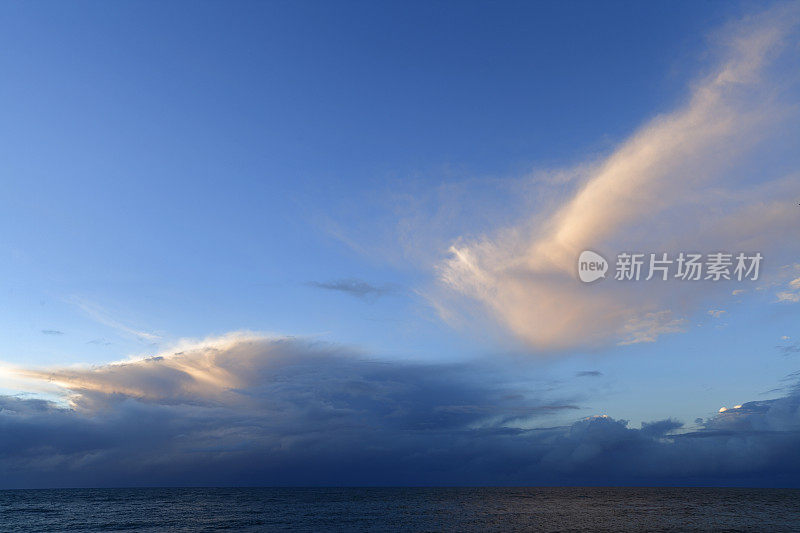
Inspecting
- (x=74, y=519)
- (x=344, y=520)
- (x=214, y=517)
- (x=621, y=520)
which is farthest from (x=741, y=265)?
(x=74, y=519)

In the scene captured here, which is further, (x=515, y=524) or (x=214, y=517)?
(x=214, y=517)

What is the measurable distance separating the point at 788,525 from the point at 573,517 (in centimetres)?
3878

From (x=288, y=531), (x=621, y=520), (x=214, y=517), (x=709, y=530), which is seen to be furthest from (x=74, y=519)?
(x=709, y=530)

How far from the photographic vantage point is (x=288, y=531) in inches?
3147

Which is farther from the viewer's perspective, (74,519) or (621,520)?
(74,519)

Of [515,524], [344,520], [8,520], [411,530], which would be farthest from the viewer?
[8,520]

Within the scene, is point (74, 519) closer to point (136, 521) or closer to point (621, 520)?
point (136, 521)

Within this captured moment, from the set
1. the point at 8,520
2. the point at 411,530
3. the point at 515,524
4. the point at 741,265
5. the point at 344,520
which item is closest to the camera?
the point at 741,265

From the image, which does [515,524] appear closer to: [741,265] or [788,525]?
[788,525]

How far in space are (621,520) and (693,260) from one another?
72447 millimetres

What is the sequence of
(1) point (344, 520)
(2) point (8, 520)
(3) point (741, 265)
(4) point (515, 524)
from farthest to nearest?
(2) point (8, 520) → (1) point (344, 520) → (4) point (515, 524) → (3) point (741, 265)

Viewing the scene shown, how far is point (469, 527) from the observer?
8331 cm

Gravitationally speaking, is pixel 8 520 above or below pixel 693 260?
below

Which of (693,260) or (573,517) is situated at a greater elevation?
(693,260)
